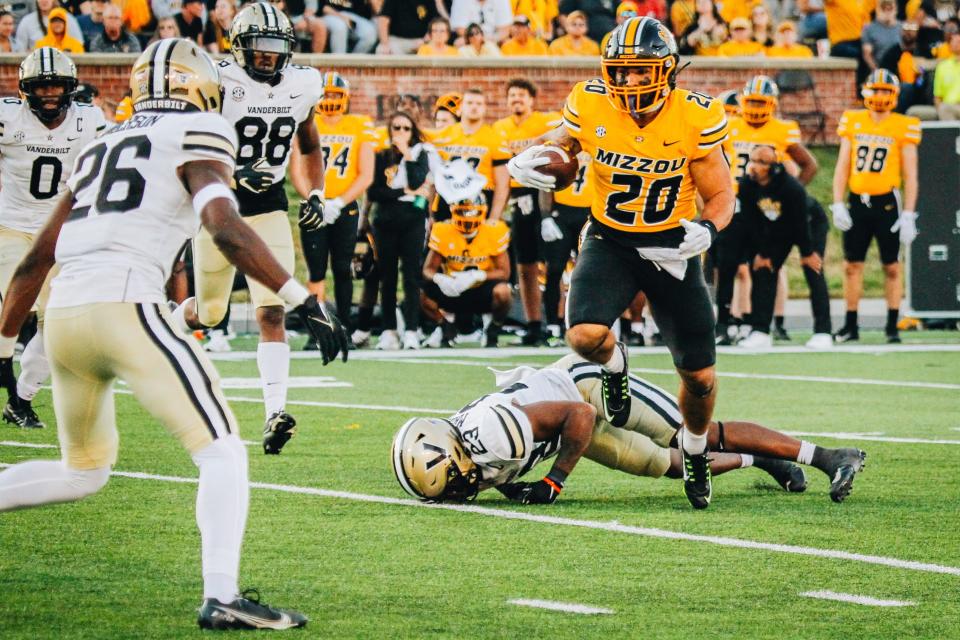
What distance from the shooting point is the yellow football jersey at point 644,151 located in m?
6.65

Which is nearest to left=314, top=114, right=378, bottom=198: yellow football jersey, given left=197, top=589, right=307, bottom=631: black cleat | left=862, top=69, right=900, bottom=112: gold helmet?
left=862, top=69, right=900, bottom=112: gold helmet

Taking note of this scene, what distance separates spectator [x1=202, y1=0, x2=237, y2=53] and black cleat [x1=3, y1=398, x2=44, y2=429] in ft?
31.5

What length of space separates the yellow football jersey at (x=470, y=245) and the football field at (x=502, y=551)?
5.09m

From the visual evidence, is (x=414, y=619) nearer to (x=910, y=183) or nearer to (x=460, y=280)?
(x=460, y=280)

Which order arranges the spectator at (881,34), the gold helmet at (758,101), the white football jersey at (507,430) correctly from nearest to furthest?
the white football jersey at (507,430) → the gold helmet at (758,101) → the spectator at (881,34)

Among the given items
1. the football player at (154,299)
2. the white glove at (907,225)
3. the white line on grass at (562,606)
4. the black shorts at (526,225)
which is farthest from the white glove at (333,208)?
the white line on grass at (562,606)

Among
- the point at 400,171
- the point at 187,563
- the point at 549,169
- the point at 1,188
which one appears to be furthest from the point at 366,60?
the point at 187,563

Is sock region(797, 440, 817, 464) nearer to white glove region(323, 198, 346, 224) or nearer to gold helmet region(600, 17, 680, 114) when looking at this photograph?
gold helmet region(600, 17, 680, 114)

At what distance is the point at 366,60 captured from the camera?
1920cm

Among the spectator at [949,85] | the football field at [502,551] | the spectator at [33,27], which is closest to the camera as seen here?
the football field at [502,551]

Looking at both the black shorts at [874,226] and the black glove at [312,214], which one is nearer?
the black glove at [312,214]

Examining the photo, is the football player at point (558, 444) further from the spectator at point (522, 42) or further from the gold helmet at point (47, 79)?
the spectator at point (522, 42)

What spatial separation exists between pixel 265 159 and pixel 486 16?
12.4m

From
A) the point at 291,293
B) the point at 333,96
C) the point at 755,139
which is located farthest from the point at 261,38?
the point at 755,139
